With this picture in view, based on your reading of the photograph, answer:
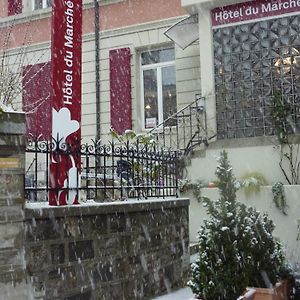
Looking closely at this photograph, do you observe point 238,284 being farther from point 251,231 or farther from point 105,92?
point 105,92

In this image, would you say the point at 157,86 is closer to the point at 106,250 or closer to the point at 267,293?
the point at 106,250

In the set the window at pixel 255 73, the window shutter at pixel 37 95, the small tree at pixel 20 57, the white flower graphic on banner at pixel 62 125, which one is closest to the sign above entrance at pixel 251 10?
the window at pixel 255 73

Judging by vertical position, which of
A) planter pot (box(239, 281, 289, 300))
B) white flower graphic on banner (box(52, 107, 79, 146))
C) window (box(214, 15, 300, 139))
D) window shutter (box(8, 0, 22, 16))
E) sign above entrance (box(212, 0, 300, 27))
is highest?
window shutter (box(8, 0, 22, 16))

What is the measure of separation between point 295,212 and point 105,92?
7944 millimetres

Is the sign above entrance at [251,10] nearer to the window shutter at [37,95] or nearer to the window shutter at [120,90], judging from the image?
the window shutter at [120,90]

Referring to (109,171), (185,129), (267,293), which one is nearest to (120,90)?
(185,129)

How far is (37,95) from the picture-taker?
54.6ft

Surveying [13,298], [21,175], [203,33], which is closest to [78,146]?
[21,175]

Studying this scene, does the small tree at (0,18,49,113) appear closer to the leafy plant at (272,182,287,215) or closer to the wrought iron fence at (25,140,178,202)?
the leafy plant at (272,182,287,215)

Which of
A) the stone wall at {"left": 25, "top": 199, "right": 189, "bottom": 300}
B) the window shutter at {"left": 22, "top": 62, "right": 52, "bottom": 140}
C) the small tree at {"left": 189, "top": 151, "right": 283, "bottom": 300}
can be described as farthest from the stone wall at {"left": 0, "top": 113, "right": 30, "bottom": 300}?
the window shutter at {"left": 22, "top": 62, "right": 52, "bottom": 140}

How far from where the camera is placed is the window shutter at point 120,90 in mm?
15491

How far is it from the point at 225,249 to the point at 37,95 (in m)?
12.6

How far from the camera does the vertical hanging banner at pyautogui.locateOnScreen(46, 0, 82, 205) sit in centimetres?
568

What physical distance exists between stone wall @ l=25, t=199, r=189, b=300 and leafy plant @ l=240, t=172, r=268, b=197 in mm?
2965
